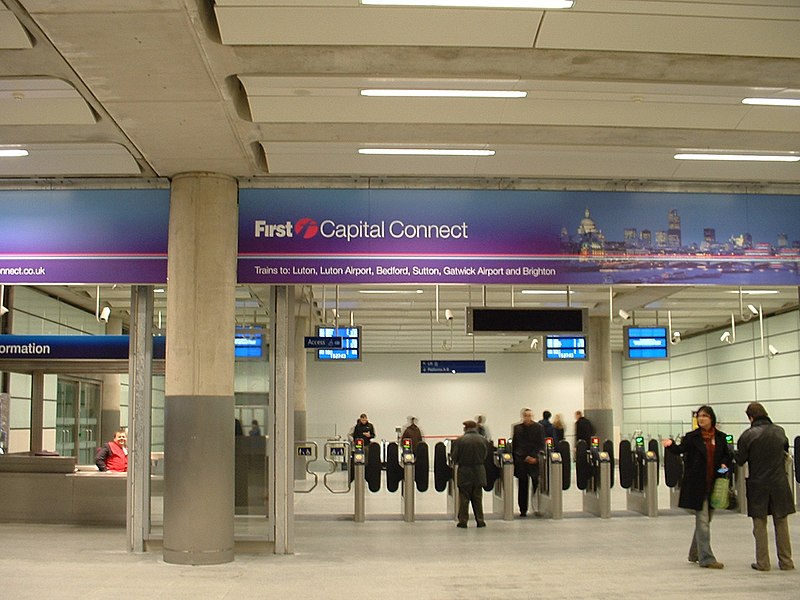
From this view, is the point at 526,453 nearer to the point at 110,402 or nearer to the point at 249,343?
the point at 249,343

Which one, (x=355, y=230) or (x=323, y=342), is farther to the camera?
(x=323, y=342)

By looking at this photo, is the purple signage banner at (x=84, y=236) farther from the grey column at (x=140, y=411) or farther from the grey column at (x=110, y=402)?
the grey column at (x=110, y=402)

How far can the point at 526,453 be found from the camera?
44.2 feet

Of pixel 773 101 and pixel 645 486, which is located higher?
pixel 773 101

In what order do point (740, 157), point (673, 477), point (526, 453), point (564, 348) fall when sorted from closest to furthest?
point (740, 157) < point (526, 453) < point (673, 477) < point (564, 348)

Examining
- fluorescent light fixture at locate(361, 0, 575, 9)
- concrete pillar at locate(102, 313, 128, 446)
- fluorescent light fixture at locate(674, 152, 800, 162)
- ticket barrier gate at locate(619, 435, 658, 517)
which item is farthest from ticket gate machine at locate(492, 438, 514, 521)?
concrete pillar at locate(102, 313, 128, 446)

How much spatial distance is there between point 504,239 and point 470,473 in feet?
12.1

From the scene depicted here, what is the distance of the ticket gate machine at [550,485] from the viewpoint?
12984 millimetres

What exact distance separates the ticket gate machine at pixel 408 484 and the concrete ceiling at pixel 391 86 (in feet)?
14.2

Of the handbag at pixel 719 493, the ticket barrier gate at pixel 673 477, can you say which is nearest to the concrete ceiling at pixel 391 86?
the handbag at pixel 719 493

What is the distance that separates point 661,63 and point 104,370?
973cm

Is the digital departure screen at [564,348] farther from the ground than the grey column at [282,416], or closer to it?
farther from the ground

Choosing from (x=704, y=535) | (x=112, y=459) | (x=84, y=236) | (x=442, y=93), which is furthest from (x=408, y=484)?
(x=442, y=93)

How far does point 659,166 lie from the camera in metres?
9.21
